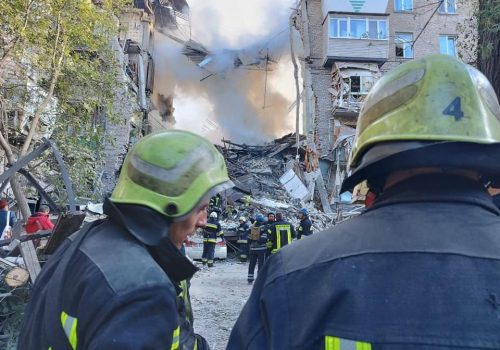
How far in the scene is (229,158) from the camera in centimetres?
2834

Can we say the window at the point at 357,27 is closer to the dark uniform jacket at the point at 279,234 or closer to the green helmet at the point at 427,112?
the dark uniform jacket at the point at 279,234

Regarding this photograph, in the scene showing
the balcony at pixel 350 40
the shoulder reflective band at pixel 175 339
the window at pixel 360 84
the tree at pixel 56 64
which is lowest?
the shoulder reflective band at pixel 175 339

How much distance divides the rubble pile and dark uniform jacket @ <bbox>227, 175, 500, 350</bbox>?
1630 centimetres

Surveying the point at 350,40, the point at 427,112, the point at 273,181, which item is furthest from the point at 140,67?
the point at 427,112

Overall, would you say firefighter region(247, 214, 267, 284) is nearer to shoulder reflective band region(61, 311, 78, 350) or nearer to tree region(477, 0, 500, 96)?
tree region(477, 0, 500, 96)

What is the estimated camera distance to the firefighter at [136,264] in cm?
135

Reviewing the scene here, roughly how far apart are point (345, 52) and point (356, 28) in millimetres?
1547

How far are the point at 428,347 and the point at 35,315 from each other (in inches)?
52.3

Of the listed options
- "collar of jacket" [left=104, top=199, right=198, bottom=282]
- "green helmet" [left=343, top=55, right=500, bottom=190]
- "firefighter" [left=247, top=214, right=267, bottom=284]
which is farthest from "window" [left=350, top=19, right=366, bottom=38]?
"green helmet" [left=343, top=55, right=500, bottom=190]

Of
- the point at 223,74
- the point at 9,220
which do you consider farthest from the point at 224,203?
the point at 223,74

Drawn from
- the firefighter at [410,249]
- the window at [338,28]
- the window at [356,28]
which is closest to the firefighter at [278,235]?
the firefighter at [410,249]

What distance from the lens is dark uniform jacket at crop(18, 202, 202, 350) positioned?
1.34 m

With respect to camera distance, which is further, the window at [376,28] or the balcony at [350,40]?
the balcony at [350,40]

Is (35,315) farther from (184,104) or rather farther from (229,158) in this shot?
(184,104)
